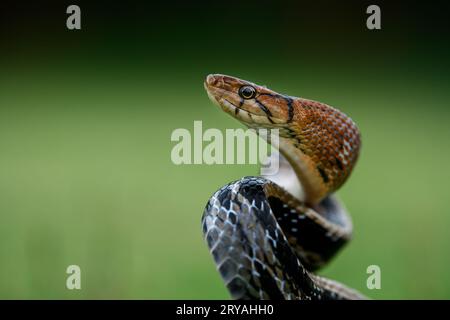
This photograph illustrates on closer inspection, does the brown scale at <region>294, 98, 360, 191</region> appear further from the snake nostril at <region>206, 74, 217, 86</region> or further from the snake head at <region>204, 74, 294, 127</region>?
the snake nostril at <region>206, 74, 217, 86</region>

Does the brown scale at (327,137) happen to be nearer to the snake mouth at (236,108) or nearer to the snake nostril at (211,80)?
the snake mouth at (236,108)

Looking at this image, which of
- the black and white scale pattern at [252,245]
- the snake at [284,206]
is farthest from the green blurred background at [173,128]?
the black and white scale pattern at [252,245]

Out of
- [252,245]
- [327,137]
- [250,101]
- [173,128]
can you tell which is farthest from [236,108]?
[173,128]

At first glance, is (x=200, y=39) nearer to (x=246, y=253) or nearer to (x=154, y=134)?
(x=154, y=134)

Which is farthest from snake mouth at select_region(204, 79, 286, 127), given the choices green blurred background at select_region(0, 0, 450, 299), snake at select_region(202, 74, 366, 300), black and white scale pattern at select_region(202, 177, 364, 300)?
green blurred background at select_region(0, 0, 450, 299)

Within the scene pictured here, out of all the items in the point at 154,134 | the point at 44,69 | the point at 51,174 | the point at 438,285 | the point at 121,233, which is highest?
the point at 44,69
